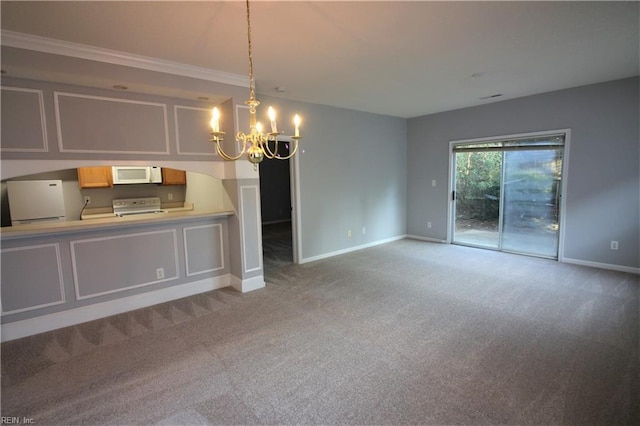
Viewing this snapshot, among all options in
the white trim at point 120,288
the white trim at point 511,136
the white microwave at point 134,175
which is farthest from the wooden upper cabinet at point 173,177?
the white trim at point 511,136

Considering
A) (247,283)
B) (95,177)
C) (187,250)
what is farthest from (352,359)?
(95,177)

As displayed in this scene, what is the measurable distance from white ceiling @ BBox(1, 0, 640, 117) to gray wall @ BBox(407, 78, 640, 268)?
45 centimetres

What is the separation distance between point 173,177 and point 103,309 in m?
3.01

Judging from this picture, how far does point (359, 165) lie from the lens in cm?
580

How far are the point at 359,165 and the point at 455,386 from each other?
4.25 m

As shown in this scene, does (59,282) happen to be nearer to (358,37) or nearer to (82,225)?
(82,225)

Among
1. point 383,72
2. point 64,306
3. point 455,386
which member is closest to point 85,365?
point 64,306

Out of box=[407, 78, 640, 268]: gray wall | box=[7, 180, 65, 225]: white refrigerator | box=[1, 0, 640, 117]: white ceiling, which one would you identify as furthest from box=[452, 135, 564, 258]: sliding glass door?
box=[7, 180, 65, 225]: white refrigerator

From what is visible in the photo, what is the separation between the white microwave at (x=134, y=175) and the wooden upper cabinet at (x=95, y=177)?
0.42 ft

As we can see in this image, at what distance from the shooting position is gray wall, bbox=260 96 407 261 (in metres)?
5.03

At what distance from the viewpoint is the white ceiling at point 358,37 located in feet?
7.27

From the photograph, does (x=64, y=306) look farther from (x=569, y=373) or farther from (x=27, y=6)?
(x=569, y=373)

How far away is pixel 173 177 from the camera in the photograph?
225 inches

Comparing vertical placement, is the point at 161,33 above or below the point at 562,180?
above
